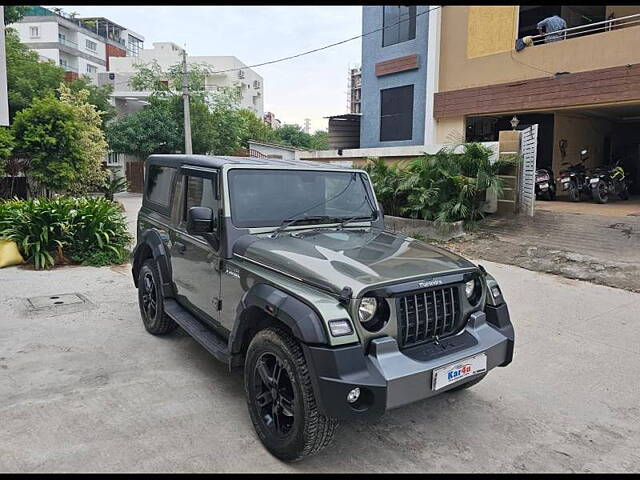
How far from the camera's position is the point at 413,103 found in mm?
17281

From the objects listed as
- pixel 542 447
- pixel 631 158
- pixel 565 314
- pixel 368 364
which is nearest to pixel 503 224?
pixel 565 314

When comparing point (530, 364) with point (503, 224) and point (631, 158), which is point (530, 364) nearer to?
point (503, 224)

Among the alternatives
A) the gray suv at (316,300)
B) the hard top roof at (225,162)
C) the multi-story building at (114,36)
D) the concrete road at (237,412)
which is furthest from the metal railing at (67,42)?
the gray suv at (316,300)

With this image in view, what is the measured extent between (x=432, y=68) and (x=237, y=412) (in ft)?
49.6

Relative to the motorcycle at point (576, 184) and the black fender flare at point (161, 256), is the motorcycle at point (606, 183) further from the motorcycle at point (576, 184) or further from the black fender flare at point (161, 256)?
the black fender flare at point (161, 256)

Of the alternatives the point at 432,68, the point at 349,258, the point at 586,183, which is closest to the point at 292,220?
the point at 349,258

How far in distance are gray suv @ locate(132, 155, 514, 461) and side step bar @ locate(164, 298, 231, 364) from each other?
0.5 inches

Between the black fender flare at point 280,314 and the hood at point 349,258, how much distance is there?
18 centimetres

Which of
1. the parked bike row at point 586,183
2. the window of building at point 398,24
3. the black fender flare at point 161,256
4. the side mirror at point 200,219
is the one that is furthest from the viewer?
the window of building at point 398,24

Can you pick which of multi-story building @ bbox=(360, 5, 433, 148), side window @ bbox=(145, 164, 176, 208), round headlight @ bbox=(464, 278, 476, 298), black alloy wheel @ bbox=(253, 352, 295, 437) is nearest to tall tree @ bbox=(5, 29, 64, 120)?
multi-story building @ bbox=(360, 5, 433, 148)

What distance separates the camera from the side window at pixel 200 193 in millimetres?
3846

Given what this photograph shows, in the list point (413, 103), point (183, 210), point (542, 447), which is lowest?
point (542, 447)

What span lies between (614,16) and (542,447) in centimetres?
1604

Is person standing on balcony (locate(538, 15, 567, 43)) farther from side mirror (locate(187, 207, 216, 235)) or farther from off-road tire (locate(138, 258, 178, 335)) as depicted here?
side mirror (locate(187, 207, 216, 235))
